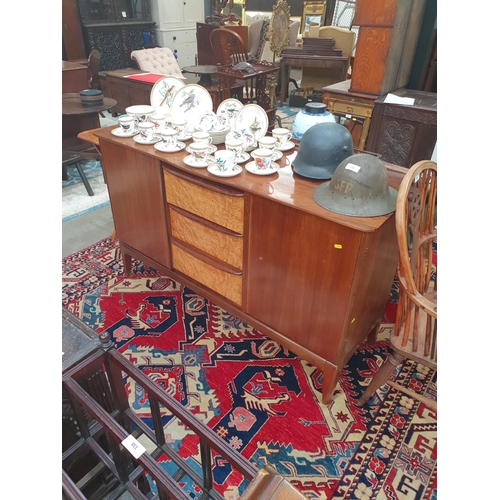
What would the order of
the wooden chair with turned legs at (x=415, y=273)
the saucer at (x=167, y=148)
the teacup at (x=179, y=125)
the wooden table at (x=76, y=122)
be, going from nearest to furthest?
the wooden chair with turned legs at (x=415, y=273) → the saucer at (x=167, y=148) → the teacup at (x=179, y=125) → the wooden table at (x=76, y=122)

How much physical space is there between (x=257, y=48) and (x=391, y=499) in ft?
26.2

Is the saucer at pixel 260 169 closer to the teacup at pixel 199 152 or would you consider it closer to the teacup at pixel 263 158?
the teacup at pixel 263 158

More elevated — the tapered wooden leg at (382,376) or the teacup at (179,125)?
the teacup at (179,125)

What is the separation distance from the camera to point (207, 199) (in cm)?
175

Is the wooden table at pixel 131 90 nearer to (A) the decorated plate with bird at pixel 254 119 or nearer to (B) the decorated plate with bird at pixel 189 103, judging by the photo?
(B) the decorated plate with bird at pixel 189 103

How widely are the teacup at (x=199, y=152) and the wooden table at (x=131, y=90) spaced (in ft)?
11.8

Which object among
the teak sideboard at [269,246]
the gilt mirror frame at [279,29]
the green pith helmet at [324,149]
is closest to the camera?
the teak sideboard at [269,246]

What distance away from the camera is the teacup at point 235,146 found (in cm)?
171

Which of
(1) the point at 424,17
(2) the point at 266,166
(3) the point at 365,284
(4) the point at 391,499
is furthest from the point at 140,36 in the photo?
(4) the point at 391,499

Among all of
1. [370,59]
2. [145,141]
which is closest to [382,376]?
[145,141]

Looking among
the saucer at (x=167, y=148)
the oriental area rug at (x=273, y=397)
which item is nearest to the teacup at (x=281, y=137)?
the saucer at (x=167, y=148)

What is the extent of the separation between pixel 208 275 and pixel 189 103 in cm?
95

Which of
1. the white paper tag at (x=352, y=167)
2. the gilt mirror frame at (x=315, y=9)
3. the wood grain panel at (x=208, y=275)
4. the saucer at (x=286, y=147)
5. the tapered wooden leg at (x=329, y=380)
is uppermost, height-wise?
the gilt mirror frame at (x=315, y=9)

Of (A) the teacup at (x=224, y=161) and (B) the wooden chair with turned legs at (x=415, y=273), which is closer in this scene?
(B) the wooden chair with turned legs at (x=415, y=273)
